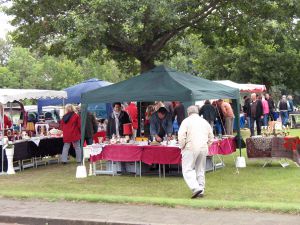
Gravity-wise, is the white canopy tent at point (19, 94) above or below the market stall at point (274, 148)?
above

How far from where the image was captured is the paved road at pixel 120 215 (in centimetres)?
812

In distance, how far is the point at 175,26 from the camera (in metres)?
17.2

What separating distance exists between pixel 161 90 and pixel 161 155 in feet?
5.01

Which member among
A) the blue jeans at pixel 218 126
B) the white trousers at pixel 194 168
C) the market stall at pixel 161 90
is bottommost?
the white trousers at pixel 194 168

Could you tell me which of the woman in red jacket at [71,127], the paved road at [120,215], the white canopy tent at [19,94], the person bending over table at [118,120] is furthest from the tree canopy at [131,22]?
the paved road at [120,215]

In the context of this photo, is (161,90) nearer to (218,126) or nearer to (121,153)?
(121,153)

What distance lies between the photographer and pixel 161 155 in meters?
13.3

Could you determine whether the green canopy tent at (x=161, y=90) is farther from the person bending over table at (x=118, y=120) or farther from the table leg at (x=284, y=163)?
the table leg at (x=284, y=163)

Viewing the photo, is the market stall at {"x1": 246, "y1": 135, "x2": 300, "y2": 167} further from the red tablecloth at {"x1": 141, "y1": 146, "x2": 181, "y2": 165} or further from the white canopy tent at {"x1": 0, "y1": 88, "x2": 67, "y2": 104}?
the white canopy tent at {"x1": 0, "y1": 88, "x2": 67, "y2": 104}

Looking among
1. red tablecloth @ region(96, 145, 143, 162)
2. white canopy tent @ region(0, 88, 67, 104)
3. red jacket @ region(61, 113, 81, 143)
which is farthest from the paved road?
red jacket @ region(61, 113, 81, 143)

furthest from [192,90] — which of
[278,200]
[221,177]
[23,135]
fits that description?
[23,135]

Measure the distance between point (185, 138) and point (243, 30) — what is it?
341 inches

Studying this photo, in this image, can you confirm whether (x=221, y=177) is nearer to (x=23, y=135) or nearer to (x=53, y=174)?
(x=53, y=174)

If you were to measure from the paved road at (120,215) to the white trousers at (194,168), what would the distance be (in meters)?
1.27
